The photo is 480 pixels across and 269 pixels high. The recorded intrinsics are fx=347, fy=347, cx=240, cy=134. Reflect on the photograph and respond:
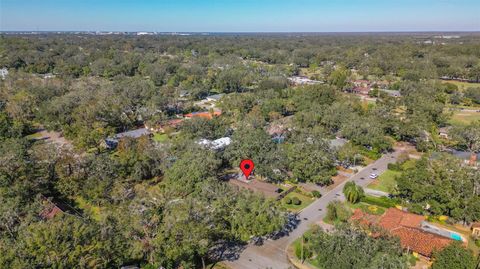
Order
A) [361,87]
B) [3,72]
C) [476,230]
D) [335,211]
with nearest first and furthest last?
[476,230] < [335,211] < [361,87] < [3,72]

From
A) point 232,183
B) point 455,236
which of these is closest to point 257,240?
point 232,183

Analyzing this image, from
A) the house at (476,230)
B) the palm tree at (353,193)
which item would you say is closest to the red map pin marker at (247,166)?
the palm tree at (353,193)

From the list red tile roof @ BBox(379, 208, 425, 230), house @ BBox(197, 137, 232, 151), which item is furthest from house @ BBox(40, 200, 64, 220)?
red tile roof @ BBox(379, 208, 425, 230)

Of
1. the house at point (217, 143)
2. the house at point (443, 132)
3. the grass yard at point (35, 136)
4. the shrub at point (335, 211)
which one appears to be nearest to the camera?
the shrub at point (335, 211)

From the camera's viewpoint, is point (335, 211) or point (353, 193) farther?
point (353, 193)

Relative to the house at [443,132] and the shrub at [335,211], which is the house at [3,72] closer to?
the shrub at [335,211]

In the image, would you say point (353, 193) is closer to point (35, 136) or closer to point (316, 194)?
point (316, 194)
